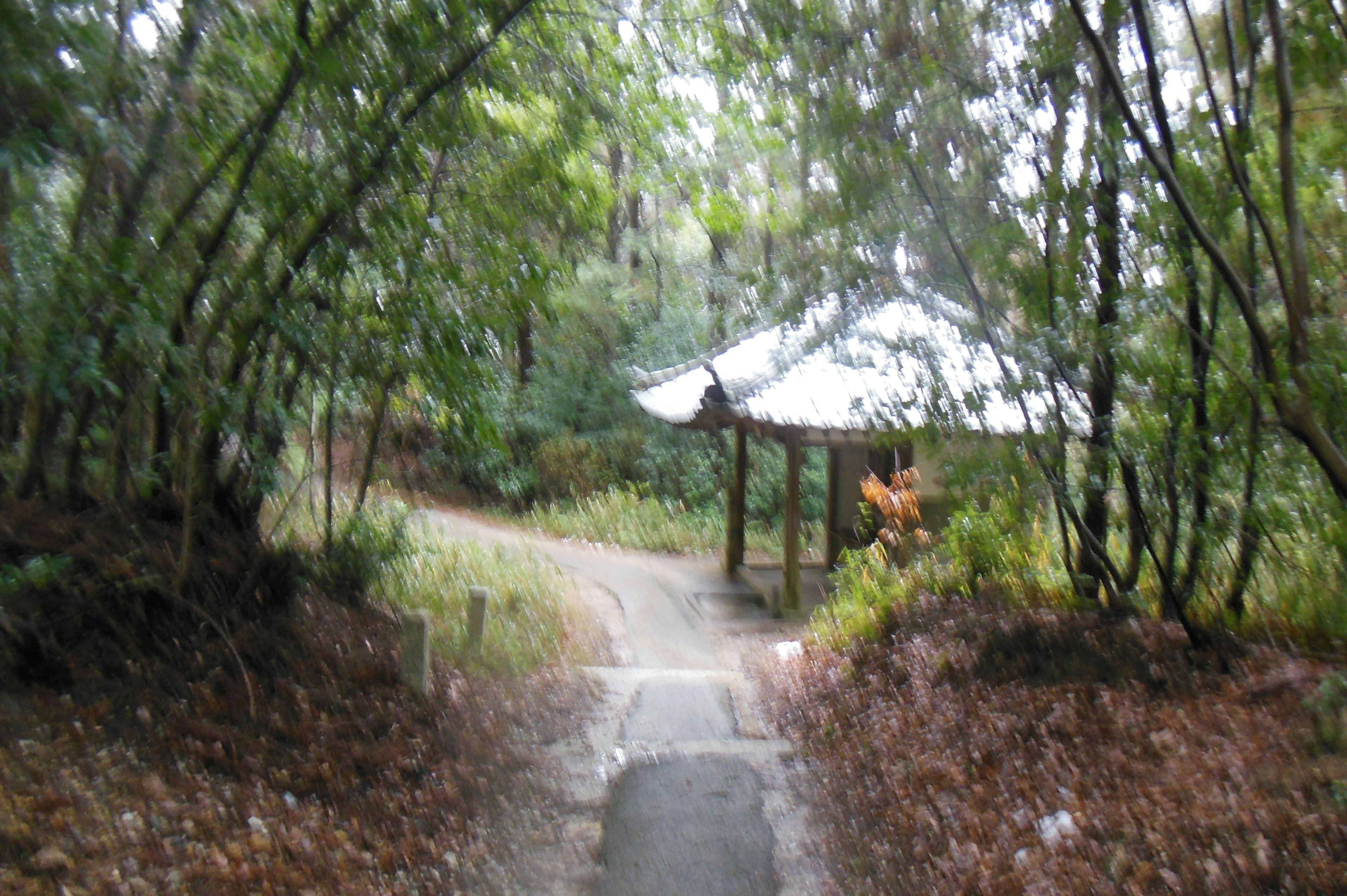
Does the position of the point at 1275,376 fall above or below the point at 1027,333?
below

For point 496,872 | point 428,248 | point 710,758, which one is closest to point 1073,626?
point 710,758

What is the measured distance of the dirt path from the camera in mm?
4934

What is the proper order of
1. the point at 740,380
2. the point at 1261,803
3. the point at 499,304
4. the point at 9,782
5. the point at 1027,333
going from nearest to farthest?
the point at 1261,803
the point at 9,782
the point at 1027,333
the point at 499,304
the point at 740,380

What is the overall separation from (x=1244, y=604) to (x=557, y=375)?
18.0m

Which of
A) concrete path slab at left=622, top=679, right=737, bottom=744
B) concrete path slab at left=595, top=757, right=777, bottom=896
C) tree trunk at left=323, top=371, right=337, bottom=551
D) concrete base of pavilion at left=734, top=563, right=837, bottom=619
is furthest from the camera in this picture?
concrete base of pavilion at left=734, top=563, right=837, bottom=619

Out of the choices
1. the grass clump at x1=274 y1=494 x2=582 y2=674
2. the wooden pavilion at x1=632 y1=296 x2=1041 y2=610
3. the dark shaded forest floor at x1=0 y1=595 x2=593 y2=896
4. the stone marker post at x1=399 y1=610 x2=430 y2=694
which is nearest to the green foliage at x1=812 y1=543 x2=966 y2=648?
the wooden pavilion at x1=632 y1=296 x2=1041 y2=610

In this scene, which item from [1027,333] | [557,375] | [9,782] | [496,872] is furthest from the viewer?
[557,375]

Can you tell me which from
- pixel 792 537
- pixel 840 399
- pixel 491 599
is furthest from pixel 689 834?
pixel 792 537

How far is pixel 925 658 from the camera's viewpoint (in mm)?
6902

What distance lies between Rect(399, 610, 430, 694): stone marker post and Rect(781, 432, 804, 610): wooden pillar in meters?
6.07

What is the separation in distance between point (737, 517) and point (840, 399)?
12.3ft

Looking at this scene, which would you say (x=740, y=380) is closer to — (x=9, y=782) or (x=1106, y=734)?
(x=1106, y=734)

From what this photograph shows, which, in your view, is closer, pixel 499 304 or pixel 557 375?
pixel 499 304

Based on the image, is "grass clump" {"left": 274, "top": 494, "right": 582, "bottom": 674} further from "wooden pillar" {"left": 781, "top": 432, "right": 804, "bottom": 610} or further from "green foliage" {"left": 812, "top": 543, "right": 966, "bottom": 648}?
"wooden pillar" {"left": 781, "top": 432, "right": 804, "bottom": 610}
